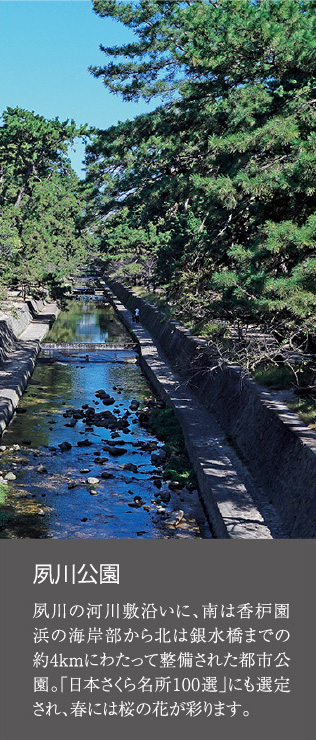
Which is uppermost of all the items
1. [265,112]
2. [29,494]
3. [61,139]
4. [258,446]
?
[61,139]

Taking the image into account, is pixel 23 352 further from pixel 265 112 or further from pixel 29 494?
pixel 265 112

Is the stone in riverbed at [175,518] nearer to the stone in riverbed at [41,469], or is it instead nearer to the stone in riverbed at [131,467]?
the stone in riverbed at [131,467]

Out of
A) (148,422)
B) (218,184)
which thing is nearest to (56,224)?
(148,422)

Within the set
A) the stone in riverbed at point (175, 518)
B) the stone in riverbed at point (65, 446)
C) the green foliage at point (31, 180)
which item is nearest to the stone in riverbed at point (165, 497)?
the stone in riverbed at point (175, 518)

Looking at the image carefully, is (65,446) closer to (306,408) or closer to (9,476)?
(9,476)

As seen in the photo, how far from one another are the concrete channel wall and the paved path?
256mm

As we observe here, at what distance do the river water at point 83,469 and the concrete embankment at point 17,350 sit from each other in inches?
22.8

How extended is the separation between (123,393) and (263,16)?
766 inches

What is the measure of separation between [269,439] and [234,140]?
736 cm

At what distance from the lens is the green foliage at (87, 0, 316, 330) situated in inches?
457

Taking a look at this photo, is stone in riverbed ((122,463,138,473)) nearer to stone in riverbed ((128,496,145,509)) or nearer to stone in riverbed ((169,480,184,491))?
stone in riverbed ((169,480,184,491))

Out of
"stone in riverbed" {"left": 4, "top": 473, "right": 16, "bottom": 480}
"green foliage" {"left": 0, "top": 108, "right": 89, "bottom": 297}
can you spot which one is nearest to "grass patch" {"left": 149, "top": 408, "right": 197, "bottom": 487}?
"stone in riverbed" {"left": 4, "top": 473, "right": 16, "bottom": 480}

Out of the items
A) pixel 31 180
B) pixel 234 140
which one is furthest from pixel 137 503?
pixel 31 180

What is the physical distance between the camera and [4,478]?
18.0 m
